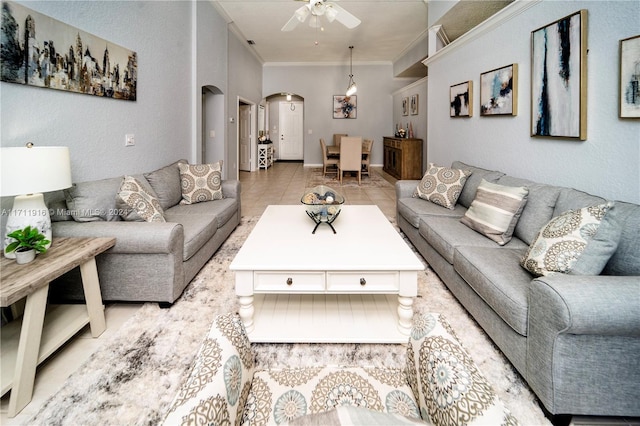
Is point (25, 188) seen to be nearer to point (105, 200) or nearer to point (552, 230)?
point (105, 200)

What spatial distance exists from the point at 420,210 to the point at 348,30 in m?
5.39

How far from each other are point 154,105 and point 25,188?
7.83ft

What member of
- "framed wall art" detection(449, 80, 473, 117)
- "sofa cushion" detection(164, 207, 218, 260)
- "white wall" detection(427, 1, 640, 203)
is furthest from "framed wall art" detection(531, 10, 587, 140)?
"sofa cushion" detection(164, 207, 218, 260)

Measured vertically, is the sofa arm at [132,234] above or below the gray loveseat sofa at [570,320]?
above

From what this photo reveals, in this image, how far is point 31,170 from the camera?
1.94m

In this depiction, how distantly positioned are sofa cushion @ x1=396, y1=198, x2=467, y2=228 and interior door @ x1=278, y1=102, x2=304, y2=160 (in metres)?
10.5

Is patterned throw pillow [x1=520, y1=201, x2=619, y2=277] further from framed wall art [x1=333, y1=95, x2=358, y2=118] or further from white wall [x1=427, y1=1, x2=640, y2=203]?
framed wall art [x1=333, y1=95, x2=358, y2=118]

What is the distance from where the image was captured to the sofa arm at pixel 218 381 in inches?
31.1

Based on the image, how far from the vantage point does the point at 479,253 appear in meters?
2.33

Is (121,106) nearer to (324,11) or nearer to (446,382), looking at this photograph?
(324,11)

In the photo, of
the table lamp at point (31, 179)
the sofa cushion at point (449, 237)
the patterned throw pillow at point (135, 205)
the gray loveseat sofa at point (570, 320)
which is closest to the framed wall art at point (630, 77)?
the gray loveseat sofa at point (570, 320)

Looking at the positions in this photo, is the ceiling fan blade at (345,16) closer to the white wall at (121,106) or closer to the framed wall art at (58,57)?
the white wall at (121,106)

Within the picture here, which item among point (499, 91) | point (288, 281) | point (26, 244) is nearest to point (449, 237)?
point (288, 281)

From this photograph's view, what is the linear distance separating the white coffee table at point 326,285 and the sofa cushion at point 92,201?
1202 millimetres
